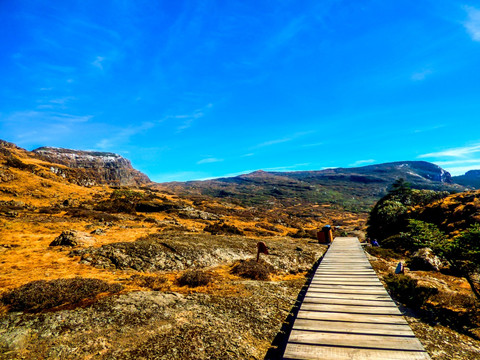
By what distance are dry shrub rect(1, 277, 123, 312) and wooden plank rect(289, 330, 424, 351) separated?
5.74m

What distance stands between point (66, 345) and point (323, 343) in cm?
506

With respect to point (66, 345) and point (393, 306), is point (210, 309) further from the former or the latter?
point (393, 306)

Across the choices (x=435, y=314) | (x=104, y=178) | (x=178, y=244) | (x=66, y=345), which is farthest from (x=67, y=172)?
(x=435, y=314)

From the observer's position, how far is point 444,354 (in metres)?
4.95

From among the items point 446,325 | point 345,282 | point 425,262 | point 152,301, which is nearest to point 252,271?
point 345,282

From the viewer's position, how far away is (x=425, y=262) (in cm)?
1228

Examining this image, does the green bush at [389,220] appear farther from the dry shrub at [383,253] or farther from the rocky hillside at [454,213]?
the dry shrub at [383,253]

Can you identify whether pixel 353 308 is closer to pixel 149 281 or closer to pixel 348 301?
pixel 348 301

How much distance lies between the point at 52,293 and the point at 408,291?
12.5 meters

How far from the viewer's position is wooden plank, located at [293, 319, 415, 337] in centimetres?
431

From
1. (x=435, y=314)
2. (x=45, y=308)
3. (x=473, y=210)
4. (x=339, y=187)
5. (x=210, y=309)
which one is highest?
(x=339, y=187)

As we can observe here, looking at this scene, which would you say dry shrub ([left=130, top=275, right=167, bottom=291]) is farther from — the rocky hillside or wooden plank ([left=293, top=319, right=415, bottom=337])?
the rocky hillside

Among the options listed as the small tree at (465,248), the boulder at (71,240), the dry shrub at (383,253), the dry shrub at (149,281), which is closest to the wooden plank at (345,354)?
the dry shrub at (149,281)

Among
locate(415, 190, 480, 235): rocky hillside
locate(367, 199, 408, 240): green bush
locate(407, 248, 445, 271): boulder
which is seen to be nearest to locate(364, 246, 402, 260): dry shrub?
locate(407, 248, 445, 271): boulder
